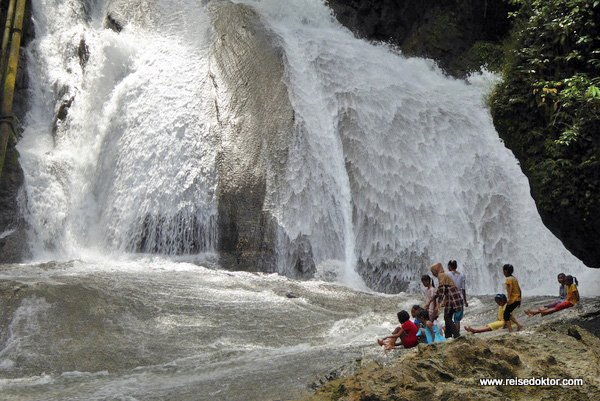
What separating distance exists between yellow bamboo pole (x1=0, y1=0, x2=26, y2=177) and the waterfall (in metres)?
0.72

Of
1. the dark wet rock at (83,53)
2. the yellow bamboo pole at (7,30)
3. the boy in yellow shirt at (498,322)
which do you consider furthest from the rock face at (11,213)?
the boy in yellow shirt at (498,322)

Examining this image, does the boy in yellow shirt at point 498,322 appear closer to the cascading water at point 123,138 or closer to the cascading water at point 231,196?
the cascading water at point 231,196

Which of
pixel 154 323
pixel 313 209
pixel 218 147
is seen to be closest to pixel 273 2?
pixel 218 147

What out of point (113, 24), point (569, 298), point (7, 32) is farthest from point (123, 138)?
point (569, 298)

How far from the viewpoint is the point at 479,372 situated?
17.9 ft

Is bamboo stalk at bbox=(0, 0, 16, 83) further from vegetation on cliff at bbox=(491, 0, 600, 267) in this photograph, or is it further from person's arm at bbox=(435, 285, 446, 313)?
person's arm at bbox=(435, 285, 446, 313)

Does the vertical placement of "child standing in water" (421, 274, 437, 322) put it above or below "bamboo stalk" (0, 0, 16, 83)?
below

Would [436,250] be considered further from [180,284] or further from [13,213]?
[13,213]

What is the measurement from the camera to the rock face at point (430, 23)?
22.8 metres

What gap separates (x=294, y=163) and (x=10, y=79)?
848 cm

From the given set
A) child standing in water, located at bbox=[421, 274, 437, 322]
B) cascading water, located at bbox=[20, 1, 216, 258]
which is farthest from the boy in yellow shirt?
cascading water, located at bbox=[20, 1, 216, 258]

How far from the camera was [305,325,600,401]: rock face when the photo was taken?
200 inches

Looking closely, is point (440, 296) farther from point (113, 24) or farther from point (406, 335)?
point (113, 24)

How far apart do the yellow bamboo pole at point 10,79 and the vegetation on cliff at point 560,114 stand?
39.8ft
